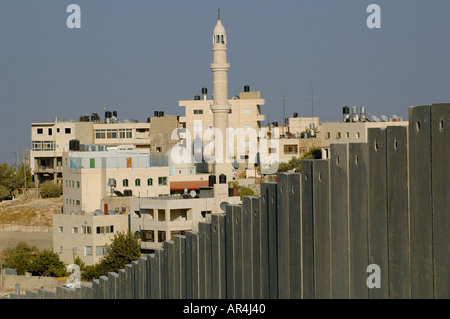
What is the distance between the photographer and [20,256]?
5994cm

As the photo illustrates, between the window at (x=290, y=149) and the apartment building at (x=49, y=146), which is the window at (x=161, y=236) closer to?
the apartment building at (x=49, y=146)

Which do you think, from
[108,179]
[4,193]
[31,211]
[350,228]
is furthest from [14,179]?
[350,228]

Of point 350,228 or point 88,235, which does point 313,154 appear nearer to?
point 88,235

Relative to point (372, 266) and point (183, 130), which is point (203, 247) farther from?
point (183, 130)

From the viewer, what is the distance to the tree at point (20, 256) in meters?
57.7

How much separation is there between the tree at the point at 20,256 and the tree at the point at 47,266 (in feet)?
3.64

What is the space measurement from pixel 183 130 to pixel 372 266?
281ft

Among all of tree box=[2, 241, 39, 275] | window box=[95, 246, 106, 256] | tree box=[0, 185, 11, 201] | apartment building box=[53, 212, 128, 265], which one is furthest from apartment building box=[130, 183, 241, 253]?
tree box=[0, 185, 11, 201]

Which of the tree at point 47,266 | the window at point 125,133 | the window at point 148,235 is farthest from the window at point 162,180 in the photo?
the window at point 125,133

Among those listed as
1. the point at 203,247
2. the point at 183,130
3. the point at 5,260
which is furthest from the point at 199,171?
the point at 203,247

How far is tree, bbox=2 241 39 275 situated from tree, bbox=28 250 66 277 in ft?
3.64

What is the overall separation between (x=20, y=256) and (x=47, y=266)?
181 inches

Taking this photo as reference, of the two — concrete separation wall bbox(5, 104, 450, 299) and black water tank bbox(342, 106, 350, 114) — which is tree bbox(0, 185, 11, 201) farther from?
concrete separation wall bbox(5, 104, 450, 299)
